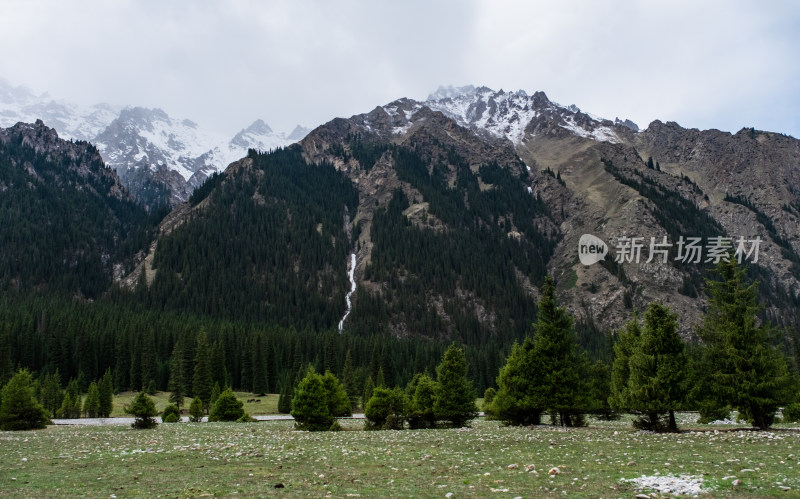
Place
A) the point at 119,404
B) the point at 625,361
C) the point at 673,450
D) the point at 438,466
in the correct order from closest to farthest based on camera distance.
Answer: the point at 438,466
the point at 673,450
the point at 625,361
the point at 119,404

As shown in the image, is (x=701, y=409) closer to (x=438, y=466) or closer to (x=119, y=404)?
(x=438, y=466)

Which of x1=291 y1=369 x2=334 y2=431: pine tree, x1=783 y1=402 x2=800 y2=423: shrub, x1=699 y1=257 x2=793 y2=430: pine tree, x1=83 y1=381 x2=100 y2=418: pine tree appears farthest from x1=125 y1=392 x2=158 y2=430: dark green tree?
x1=783 y1=402 x2=800 y2=423: shrub

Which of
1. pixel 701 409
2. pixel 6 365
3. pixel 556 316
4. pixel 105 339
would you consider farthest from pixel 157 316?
pixel 701 409

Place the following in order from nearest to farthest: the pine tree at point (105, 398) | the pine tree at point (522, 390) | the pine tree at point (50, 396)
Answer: the pine tree at point (522, 390)
the pine tree at point (105, 398)
the pine tree at point (50, 396)

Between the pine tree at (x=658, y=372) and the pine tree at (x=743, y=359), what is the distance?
257 centimetres

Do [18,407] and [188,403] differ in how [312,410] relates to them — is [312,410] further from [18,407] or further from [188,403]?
[188,403]

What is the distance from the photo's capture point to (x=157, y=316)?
527 feet

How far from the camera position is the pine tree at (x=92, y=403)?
246 ft

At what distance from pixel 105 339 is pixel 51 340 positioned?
11189 mm

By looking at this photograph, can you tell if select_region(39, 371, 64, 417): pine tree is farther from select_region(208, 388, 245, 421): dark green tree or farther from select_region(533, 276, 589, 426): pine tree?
select_region(533, 276, 589, 426): pine tree

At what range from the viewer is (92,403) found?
246ft

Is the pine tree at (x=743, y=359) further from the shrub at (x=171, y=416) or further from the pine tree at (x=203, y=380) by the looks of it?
the pine tree at (x=203, y=380)

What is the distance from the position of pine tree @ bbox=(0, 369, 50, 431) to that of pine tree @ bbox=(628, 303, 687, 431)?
5141cm

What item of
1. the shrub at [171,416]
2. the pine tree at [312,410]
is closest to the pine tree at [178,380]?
the shrub at [171,416]
